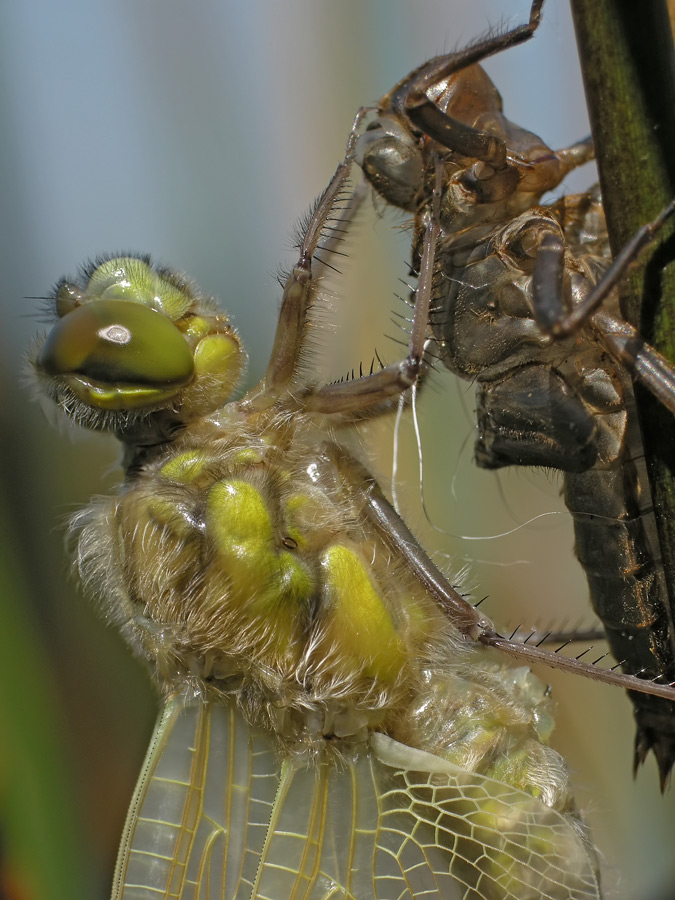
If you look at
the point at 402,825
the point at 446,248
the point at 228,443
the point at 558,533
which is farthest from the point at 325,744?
the point at 558,533

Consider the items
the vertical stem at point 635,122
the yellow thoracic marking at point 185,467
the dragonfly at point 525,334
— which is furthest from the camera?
the yellow thoracic marking at point 185,467

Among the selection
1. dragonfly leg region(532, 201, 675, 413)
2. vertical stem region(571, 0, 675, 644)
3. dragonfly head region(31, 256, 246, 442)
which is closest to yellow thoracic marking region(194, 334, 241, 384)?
dragonfly head region(31, 256, 246, 442)

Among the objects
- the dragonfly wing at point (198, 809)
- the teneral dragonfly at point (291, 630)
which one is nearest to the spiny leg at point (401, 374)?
the teneral dragonfly at point (291, 630)

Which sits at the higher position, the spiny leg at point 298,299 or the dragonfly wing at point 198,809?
the spiny leg at point 298,299

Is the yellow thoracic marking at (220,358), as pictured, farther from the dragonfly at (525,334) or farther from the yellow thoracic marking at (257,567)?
the dragonfly at (525,334)

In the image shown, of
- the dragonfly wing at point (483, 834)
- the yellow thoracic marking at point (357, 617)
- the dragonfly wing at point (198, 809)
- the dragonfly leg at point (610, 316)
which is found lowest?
the dragonfly wing at point (198, 809)

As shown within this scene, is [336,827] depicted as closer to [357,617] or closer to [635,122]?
[357,617]

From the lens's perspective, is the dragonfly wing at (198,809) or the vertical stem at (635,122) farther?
the dragonfly wing at (198,809)

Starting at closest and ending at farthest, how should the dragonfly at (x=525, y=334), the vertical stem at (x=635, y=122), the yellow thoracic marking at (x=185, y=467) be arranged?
the vertical stem at (x=635, y=122) < the dragonfly at (x=525, y=334) < the yellow thoracic marking at (x=185, y=467)
